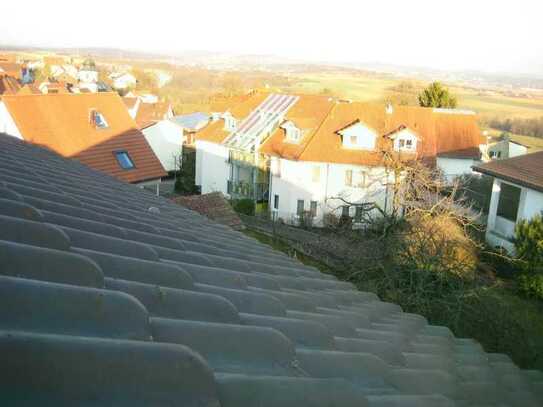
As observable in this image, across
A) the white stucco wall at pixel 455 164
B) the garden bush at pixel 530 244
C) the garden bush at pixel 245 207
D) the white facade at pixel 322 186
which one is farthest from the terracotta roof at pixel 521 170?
the garden bush at pixel 245 207

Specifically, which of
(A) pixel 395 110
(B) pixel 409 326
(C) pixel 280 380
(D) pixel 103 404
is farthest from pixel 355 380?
(A) pixel 395 110

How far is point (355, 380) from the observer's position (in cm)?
261

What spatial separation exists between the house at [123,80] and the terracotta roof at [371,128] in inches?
3176

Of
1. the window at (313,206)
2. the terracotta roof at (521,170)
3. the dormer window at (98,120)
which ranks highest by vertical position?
the dormer window at (98,120)

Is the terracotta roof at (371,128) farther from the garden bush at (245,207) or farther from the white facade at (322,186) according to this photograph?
the garden bush at (245,207)

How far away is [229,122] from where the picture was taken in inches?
1551

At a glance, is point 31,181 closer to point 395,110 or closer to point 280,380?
point 280,380

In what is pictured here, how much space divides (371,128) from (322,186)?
14.5 ft

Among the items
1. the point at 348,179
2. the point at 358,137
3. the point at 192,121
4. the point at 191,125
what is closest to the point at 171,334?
the point at 348,179

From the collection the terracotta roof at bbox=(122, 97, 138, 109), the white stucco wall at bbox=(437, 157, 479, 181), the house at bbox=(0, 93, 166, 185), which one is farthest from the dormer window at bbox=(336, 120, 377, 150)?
the terracotta roof at bbox=(122, 97, 138, 109)

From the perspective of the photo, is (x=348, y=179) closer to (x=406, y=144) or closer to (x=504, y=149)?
(x=406, y=144)

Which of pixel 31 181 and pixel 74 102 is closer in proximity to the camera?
pixel 31 181

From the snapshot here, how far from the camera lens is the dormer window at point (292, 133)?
112ft

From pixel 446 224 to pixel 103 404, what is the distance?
20.3m
